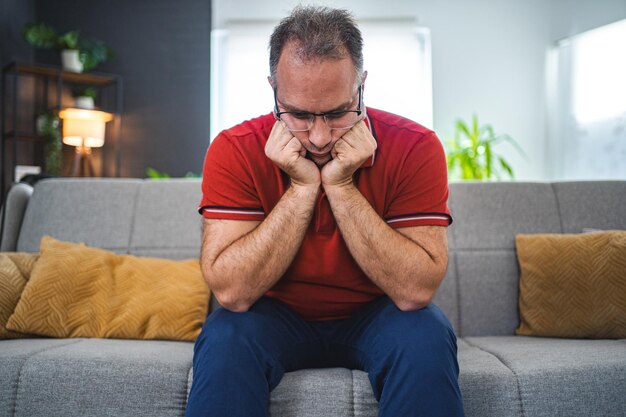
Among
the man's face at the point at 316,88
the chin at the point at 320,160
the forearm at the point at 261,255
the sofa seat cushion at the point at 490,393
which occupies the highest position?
the man's face at the point at 316,88

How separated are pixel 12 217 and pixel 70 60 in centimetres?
295

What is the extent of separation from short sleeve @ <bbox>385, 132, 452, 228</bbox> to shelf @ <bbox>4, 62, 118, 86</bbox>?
405 cm

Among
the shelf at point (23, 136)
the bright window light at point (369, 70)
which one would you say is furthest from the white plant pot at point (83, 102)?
the bright window light at point (369, 70)

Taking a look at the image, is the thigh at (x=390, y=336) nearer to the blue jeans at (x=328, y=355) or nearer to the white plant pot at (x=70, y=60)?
the blue jeans at (x=328, y=355)

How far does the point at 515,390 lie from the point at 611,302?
62 cm

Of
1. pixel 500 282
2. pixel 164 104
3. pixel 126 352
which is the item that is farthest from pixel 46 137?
pixel 500 282

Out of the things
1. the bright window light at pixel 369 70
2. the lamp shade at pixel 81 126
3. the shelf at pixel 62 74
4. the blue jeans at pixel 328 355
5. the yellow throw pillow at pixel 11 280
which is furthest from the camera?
the bright window light at pixel 369 70

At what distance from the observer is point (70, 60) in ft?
15.5

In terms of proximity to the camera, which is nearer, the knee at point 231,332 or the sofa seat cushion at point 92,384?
the knee at point 231,332

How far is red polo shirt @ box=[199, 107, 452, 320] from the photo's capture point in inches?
56.0

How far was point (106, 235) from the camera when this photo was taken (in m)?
2.13

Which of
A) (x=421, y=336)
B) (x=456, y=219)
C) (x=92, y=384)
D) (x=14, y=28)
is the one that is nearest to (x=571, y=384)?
(x=421, y=336)

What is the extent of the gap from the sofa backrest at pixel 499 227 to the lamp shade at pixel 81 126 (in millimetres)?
3284

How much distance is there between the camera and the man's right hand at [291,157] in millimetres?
1354
